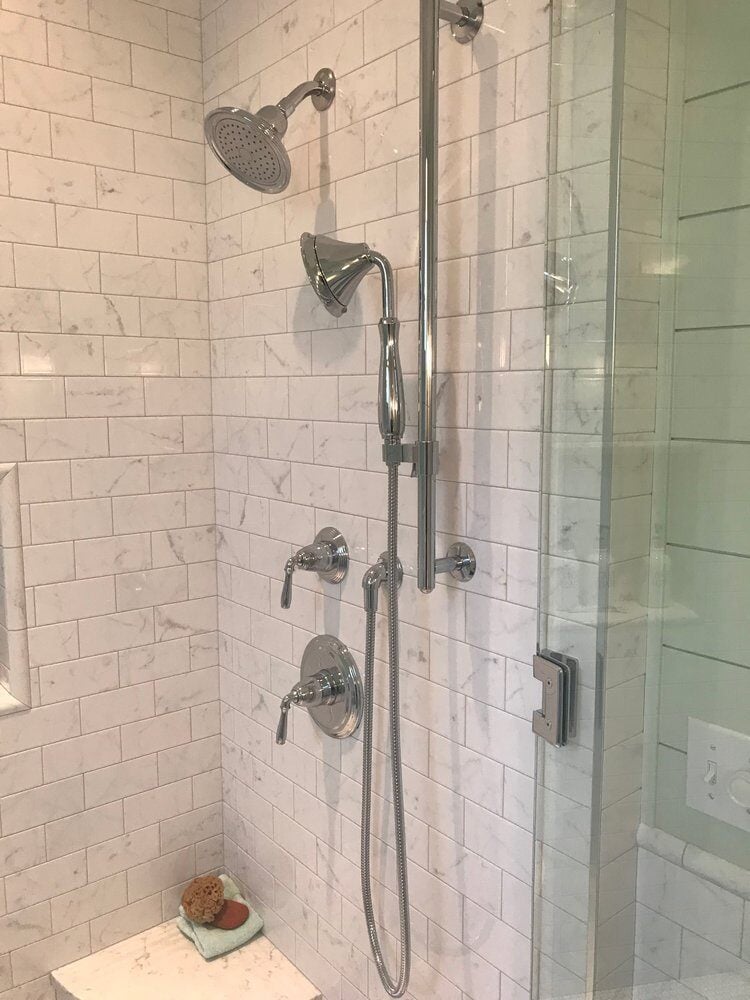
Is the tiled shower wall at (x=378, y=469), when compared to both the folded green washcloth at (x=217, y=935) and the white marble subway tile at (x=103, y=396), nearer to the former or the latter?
the folded green washcloth at (x=217, y=935)

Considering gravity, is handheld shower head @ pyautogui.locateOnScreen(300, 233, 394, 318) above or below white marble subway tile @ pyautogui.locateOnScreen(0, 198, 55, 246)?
below

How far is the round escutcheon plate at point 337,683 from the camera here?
1619mm

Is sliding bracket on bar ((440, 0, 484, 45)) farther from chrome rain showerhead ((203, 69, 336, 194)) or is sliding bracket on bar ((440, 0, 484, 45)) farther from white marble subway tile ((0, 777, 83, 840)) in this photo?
white marble subway tile ((0, 777, 83, 840))

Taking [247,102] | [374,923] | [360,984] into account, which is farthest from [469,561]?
[247,102]

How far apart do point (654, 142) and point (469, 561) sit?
0.67 metres

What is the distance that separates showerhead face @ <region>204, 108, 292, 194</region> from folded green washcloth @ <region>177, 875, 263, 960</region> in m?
1.71

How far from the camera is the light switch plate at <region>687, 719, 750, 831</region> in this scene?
3.32 ft

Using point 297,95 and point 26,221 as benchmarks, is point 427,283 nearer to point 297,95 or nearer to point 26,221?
point 297,95

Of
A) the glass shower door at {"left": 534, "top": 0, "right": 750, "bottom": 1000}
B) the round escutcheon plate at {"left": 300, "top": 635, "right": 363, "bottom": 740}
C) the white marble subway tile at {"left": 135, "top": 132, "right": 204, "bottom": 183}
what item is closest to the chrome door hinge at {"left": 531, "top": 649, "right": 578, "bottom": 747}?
the glass shower door at {"left": 534, "top": 0, "right": 750, "bottom": 1000}

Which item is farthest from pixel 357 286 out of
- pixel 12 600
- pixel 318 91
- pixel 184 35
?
pixel 12 600

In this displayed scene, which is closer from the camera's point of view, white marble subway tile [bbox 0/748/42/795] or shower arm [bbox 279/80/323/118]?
shower arm [bbox 279/80/323/118]

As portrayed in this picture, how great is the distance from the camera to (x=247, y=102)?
180 centimetres

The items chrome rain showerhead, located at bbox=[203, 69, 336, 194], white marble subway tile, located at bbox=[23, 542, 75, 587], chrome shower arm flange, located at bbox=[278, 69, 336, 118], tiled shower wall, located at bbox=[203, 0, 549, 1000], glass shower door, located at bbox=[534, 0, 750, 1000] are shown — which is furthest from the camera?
white marble subway tile, located at bbox=[23, 542, 75, 587]

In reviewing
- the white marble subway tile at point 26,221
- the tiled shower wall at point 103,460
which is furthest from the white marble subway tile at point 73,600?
the white marble subway tile at point 26,221
